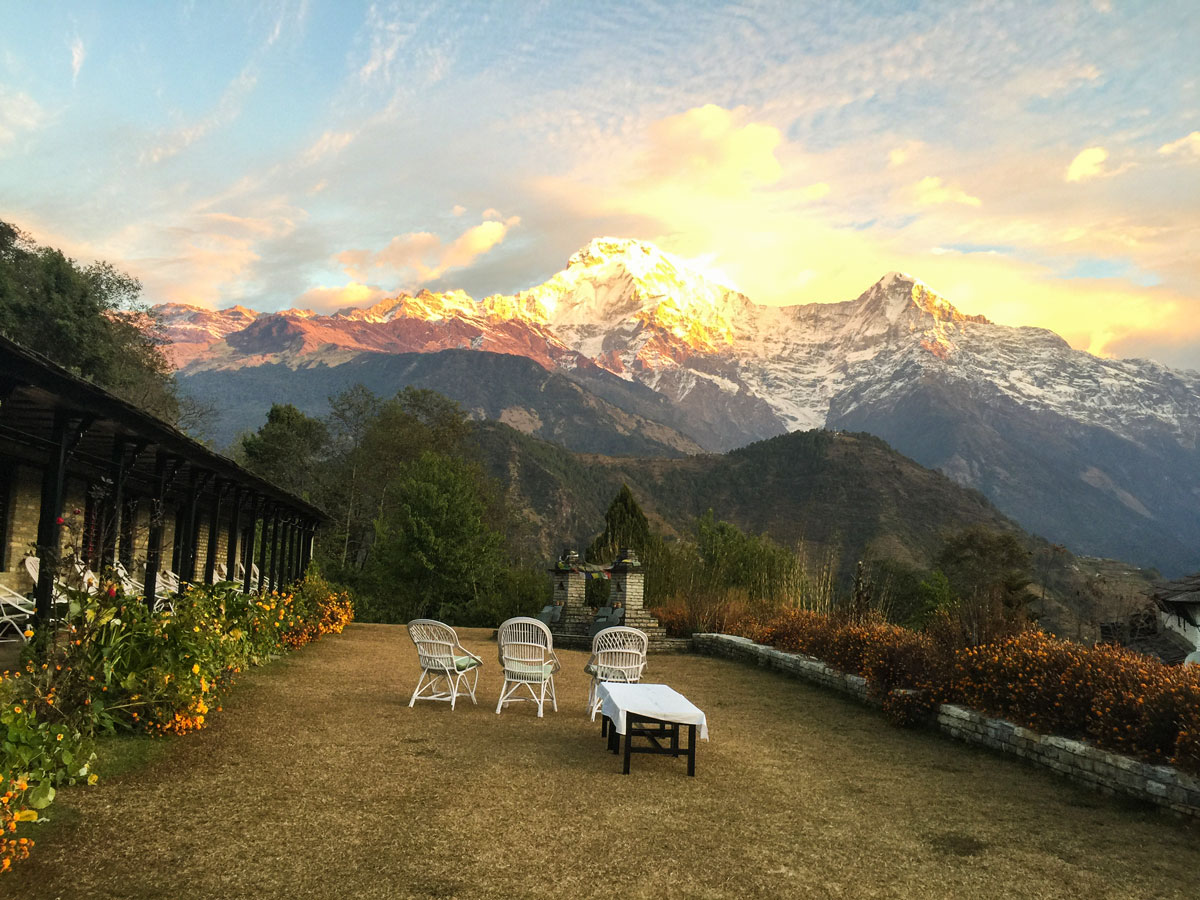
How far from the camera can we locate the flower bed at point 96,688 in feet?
14.2

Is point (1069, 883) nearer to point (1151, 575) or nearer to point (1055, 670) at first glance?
point (1055, 670)

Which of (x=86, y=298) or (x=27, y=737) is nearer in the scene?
(x=27, y=737)

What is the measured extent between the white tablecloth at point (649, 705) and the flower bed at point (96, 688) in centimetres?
317

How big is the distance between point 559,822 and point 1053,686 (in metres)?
4.84

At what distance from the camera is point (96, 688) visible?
19.7ft

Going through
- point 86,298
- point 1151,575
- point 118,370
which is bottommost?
point 1151,575

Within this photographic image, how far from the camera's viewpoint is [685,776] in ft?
20.4

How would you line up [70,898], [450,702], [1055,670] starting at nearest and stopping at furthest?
[70,898]
[1055,670]
[450,702]

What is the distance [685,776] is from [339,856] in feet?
9.37

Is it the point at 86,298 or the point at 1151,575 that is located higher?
the point at 86,298

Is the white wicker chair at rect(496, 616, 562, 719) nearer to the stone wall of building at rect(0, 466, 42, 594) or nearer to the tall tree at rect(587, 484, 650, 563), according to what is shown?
the stone wall of building at rect(0, 466, 42, 594)

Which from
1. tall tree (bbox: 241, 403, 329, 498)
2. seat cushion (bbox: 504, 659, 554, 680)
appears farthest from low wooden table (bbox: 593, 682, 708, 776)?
tall tree (bbox: 241, 403, 329, 498)

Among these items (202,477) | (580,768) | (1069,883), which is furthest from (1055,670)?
(202,477)

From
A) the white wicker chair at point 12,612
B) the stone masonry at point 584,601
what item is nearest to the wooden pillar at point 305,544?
the stone masonry at point 584,601
